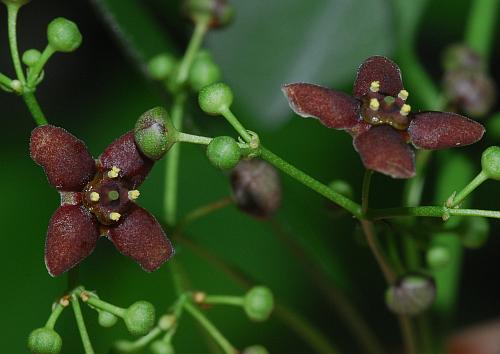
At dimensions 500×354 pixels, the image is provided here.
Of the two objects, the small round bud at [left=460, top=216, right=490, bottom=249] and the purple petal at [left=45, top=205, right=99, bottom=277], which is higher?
the small round bud at [left=460, top=216, right=490, bottom=249]

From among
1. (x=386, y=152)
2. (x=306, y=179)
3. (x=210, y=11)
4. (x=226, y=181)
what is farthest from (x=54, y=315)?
(x=226, y=181)

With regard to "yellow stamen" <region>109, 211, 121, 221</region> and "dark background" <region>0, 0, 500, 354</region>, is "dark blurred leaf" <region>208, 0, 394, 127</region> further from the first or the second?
"yellow stamen" <region>109, 211, 121, 221</region>

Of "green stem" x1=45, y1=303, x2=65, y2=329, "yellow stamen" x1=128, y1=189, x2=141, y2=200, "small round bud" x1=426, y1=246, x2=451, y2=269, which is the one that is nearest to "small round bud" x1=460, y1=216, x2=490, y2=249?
"small round bud" x1=426, y1=246, x2=451, y2=269

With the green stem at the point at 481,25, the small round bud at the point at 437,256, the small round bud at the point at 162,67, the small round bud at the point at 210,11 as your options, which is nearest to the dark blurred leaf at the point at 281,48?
the green stem at the point at 481,25

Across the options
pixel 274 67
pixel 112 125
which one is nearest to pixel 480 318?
pixel 274 67

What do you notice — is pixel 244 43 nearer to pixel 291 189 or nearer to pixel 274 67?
pixel 274 67

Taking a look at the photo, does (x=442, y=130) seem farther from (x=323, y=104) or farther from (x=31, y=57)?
(x=31, y=57)

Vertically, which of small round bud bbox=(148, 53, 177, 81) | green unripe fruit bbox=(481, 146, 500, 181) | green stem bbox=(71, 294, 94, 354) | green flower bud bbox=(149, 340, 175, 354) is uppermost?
small round bud bbox=(148, 53, 177, 81)

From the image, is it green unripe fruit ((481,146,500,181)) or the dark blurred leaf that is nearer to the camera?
green unripe fruit ((481,146,500,181))
